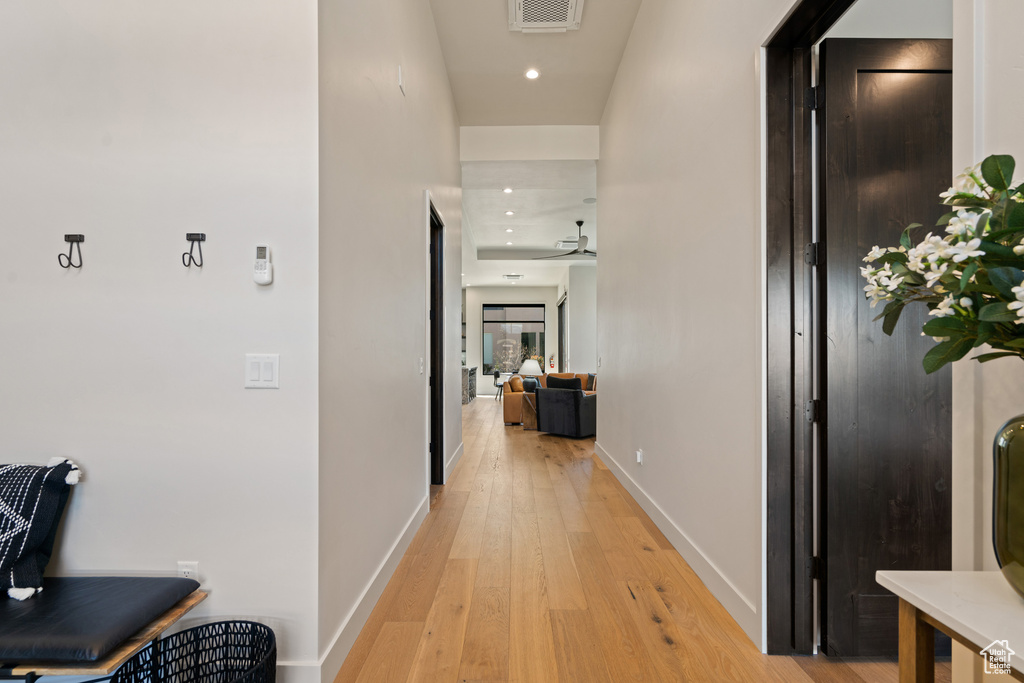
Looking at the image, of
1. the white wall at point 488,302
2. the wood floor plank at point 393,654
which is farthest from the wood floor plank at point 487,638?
the white wall at point 488,302

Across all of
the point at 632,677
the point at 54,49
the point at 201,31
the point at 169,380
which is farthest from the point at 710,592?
the point at 54,49

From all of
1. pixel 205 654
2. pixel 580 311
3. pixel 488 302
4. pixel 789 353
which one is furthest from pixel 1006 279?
pixel 488 302

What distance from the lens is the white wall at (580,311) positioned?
11656mm

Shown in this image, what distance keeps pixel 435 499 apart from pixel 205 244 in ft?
8.93

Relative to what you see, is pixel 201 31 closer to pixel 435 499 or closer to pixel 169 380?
pixel 169 380

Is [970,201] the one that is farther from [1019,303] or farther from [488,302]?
[488,302]

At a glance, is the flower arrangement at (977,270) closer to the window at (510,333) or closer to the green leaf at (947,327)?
the green leaf at (947,327)

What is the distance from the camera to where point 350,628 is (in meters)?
1.93

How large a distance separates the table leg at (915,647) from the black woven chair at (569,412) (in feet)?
19.4

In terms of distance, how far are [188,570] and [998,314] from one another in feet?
6.88

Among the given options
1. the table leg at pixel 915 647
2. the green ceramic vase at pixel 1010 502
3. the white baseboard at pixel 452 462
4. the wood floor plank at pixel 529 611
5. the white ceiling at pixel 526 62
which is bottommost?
the wood floor plank at pixel 529 611

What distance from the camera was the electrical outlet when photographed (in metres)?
1.68

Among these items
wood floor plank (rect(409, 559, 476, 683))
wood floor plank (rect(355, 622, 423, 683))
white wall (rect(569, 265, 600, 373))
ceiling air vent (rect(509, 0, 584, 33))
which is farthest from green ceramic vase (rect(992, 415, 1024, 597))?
white wall (rect(569, 265, 600, 373))

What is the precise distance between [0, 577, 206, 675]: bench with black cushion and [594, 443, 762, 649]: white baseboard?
194 centimetres
